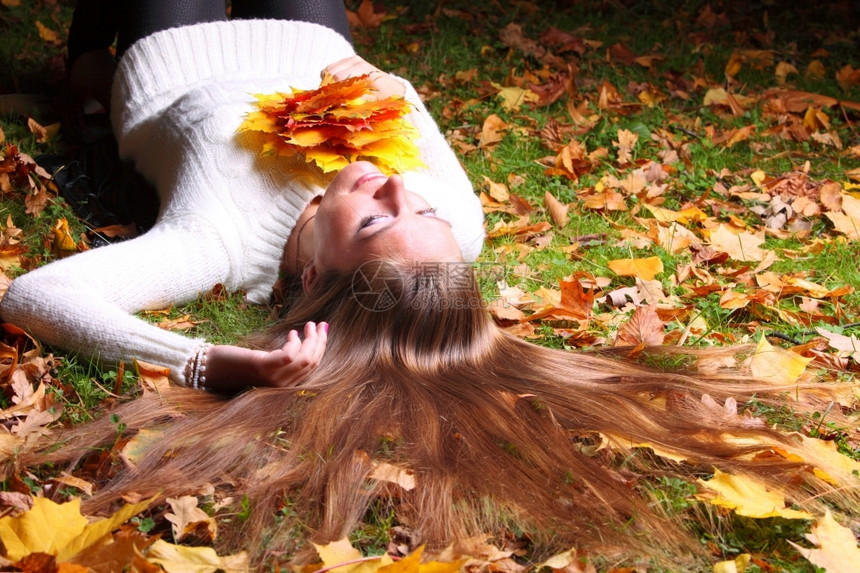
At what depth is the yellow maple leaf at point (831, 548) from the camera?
5.27 ft

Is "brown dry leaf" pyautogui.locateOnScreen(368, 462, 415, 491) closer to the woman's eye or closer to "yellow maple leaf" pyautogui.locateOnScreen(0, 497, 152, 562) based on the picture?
"yellow maple leaf" pyautogui.locateOnScreen(0, 497, 152, 562)

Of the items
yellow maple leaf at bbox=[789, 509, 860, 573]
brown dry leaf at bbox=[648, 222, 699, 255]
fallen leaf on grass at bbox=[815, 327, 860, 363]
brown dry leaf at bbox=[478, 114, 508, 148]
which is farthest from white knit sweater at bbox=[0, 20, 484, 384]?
yellow maple leaf at bbox=[789, 509, 860, 573]

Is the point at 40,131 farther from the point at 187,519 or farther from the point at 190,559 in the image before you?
the point at 190,559

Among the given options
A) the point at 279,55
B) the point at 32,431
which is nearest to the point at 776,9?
the point at 279,55

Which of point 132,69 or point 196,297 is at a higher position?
point 132,69

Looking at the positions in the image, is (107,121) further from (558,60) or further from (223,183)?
(558,60)

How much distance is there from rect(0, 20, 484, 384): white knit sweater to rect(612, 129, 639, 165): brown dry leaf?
1.31m

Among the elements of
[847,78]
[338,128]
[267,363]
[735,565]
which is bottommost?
[847,78]

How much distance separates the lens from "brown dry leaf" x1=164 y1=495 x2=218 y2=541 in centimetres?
162

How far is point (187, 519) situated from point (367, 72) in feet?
6.84

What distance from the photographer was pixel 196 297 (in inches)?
104

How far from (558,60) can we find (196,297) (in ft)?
11.2

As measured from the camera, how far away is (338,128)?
2.79 metres

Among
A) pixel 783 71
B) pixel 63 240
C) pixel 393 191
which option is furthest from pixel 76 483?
pixel 783 71
